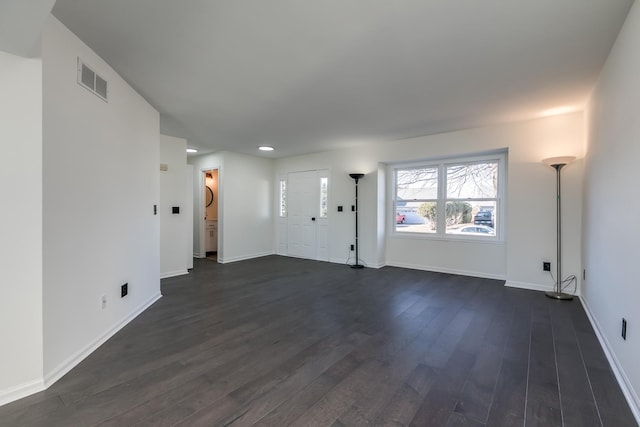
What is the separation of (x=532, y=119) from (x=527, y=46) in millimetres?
2255

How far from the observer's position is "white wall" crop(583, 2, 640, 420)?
5.75ft

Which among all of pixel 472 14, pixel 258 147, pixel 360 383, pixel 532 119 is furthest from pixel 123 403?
pixel 532 119

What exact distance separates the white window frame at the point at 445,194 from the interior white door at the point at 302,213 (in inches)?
67.3

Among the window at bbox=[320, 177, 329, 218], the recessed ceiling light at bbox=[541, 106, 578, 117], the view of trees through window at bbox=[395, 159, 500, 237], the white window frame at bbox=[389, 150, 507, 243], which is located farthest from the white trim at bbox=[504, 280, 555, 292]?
the window at bbox=[320, 177, 329, 218]

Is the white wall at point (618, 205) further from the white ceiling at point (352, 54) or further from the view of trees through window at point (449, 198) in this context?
the view of trees through window at point (449, 198)

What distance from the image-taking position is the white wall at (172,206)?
4.81 meters

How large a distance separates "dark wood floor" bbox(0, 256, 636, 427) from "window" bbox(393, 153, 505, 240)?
153cm

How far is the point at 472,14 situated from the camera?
6.08 ft

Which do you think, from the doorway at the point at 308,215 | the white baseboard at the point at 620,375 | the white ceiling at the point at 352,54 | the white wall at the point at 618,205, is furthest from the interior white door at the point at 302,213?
the white baseboard at the point at 620,375

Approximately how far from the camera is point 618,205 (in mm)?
2105

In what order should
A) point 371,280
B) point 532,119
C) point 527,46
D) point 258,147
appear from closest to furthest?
point 527,46
point 532,119
point 371,280
point 258,147

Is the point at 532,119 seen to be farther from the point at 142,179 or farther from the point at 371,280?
the point at 142,179

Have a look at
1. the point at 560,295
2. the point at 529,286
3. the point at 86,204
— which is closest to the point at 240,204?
the point at 86,204

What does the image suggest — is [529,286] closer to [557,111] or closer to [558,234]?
[558,234]
